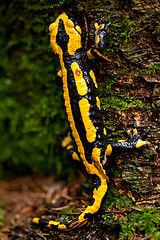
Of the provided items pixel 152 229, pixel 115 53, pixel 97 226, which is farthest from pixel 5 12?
pixel 152 229

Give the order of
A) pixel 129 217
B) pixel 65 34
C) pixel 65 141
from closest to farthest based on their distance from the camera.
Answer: pixel 129 217 < pixel 65 34 < pixel 65 141

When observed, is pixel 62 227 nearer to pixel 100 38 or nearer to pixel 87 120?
pixel 87 120

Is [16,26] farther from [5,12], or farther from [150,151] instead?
[150,151]

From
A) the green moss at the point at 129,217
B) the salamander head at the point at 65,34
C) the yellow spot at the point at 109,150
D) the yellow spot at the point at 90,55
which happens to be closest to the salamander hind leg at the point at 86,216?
the green moss at the point at 129,217

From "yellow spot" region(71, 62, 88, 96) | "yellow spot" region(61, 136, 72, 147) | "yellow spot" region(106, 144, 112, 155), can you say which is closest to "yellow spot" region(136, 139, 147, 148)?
"yellow spot" region(106, 144, 112, 155)

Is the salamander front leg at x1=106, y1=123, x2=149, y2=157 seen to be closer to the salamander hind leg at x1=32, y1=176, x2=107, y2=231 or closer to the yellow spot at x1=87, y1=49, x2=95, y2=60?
the salamander hind leg at x1=32, y1=176, x2=107, y2=231


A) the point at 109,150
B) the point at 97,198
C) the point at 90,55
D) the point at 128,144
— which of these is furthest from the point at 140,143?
the point at 90,55
